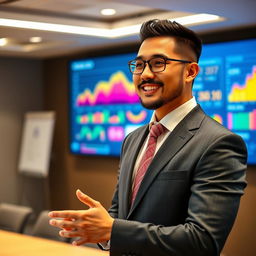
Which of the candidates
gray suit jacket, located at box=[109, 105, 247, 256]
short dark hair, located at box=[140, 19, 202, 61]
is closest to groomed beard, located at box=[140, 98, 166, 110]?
gray suit jacket, located at box=[109, 105, 247, 256]

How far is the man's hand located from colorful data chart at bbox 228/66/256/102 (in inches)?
167

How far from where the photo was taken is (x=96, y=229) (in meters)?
1.66

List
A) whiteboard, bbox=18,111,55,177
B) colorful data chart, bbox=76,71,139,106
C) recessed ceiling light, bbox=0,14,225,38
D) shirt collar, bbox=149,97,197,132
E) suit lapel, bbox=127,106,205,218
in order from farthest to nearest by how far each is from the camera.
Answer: whiteboard, bbox=18,111,55,177
colorful data chart, bbox=76,71,139,106
recessed ceiling light, bbox=0,14,225,38
shirt collar, bbox=149,97,197,132
suit lapel, bbox=127,106,205,218

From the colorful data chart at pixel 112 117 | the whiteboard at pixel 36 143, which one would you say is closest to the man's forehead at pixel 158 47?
the colorful data chart at pixel 112 117

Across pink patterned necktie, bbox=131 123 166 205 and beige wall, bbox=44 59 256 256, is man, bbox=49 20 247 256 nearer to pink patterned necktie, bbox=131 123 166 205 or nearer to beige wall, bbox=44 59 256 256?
pink patterned necktie, bbox=131 123 166 205

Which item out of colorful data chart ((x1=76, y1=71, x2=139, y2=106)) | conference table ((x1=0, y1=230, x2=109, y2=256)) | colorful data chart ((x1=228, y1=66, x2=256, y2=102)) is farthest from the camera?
colorful data chart ((x1=76, y1=71, x2=139, y2=106))

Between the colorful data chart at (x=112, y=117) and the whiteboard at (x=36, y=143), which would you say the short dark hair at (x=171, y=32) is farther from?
the whiteboard at (x=36, y=143)

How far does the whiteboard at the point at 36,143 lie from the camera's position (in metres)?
7.82

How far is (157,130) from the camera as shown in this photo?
6.53ft

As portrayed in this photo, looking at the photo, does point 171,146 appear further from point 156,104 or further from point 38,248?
point 38,248

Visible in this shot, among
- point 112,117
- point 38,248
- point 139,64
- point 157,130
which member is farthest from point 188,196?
point 112,117

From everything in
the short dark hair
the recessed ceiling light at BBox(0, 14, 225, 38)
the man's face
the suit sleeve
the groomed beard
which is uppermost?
the recessed ceiling light at BBox(0, 14, 225, 38)

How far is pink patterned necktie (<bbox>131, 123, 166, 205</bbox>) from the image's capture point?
1.94 m

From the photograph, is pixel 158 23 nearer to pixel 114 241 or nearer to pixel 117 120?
pixel 114 241
